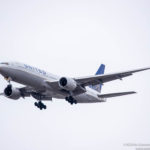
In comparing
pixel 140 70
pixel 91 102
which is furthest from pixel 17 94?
pixel 140 70

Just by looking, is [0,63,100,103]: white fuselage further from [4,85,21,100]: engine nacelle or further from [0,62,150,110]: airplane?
[4,85,21,100]: engine nacelle

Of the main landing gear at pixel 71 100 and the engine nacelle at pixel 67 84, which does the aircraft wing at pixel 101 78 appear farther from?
the main landing gear at pixel 71 100

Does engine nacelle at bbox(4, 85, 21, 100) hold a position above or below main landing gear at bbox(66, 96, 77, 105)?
above

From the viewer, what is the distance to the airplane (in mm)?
32125

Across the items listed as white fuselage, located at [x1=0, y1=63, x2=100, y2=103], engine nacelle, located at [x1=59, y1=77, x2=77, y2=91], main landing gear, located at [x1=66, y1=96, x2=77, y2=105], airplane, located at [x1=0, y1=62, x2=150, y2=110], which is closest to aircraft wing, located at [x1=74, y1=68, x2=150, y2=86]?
airplane, located at [x1=0, y1=62, x2=150, y2=110]

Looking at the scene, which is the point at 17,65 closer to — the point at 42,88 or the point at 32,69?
the point at 32,69

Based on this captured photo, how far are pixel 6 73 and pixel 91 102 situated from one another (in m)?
12.3

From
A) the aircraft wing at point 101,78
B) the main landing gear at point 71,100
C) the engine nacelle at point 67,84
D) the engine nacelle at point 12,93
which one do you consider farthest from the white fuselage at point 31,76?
the engine nacelle at point 12,93

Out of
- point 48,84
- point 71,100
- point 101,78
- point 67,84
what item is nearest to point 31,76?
point 48,84

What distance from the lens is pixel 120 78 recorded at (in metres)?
34.2

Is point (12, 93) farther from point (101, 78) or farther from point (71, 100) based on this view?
point (101, 78)

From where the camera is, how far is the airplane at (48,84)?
32125 millimetres

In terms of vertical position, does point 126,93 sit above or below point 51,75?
below

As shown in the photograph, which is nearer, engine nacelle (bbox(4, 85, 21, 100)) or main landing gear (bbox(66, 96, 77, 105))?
main landing gear (bbox(66, 96, 77, 105))
